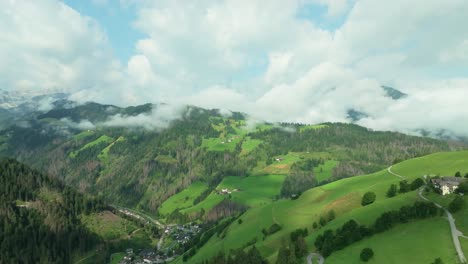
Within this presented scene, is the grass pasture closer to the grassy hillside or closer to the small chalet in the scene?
the grassy hillside

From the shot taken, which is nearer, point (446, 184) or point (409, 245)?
point (409, 245)

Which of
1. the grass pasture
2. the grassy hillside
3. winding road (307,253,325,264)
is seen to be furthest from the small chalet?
winding road (307,253,325,264)

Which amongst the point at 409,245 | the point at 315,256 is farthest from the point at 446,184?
the point at 315,256

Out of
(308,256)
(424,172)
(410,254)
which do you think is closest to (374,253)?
(410,254)

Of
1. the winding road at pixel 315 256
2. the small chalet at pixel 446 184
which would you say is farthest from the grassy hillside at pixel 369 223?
the small chalet at pixel 446 184

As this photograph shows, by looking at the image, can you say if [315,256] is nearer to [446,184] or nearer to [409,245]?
[409,245]
